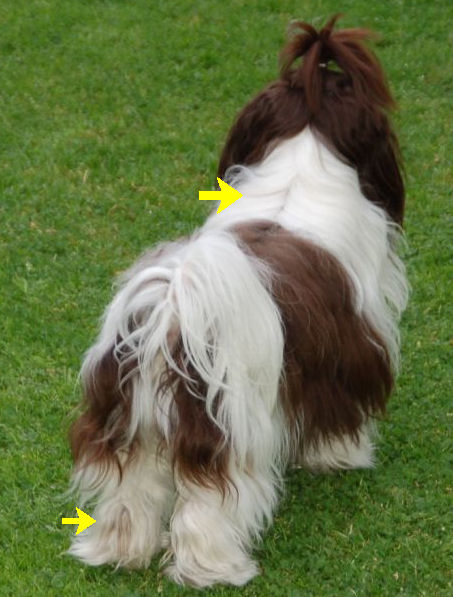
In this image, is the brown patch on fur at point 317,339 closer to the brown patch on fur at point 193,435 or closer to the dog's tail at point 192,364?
the dog's tail at point 192,364

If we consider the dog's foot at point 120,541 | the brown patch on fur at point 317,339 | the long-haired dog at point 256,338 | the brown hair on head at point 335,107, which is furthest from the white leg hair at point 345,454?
the brown hair on head at point 335,107

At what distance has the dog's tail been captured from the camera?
3449mm

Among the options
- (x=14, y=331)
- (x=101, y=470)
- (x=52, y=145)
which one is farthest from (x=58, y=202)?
(x=101, y=470)

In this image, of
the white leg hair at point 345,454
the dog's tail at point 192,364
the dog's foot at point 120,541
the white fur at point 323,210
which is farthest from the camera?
the white leg hair at point 345,454

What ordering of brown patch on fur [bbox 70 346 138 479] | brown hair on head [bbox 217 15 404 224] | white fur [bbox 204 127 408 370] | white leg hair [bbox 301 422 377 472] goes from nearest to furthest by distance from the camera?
brown patch on fur [bbox 70 346 138 479], white fur [bbox 204 127 408 370], brown hair on head [bbox 217 15 404 224], white leg hair [bbox 301 422 377 472]

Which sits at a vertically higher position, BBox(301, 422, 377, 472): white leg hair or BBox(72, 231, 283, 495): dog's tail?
BBox(72, 231, 283, 495): dog's tail

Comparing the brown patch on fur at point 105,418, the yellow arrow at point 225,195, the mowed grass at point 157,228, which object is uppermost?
the yellow arrow at point 225,195

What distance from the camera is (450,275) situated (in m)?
5.98

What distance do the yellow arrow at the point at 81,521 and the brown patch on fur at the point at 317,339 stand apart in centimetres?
82

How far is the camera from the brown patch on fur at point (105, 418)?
358 centimetres

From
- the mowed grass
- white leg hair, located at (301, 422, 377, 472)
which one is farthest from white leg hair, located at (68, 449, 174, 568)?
white leg hair, located at (301, 422, 377, 472)

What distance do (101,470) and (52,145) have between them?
13.4 feet

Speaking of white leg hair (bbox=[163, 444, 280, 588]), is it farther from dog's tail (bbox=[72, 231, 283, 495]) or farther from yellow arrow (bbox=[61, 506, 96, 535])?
yellow arrow (bbox=[61, 506, 96, 535])

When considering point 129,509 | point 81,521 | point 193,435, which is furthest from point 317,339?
point 81,521
